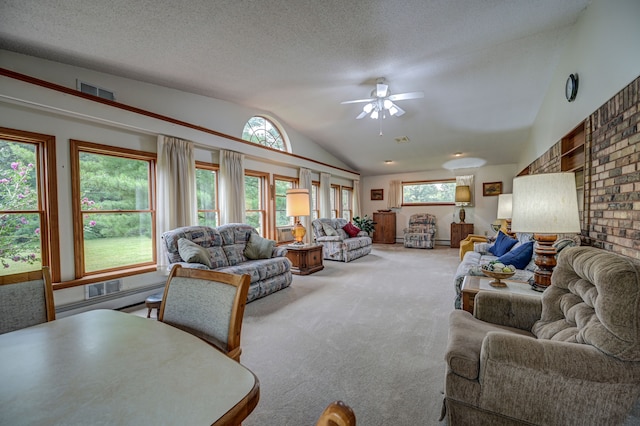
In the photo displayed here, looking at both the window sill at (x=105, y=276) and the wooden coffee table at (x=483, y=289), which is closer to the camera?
the wooden coffee table at (x=483, y=289)

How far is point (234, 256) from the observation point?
3.89 metres

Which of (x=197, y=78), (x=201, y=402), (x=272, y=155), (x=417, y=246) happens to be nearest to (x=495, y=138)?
(x=417, y=246)

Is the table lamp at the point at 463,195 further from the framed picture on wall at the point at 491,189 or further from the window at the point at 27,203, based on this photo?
the window at the point at 27,203

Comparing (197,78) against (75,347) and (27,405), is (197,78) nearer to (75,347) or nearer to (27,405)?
(75,347)

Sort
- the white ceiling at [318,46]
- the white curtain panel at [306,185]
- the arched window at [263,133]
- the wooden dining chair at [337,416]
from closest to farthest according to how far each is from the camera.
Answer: the wooden dining chair at [337,416]
the white ceiling at [318,46]
the arched window at [263,133]
the white curtain panel at [306,185]

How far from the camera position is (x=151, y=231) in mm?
3824

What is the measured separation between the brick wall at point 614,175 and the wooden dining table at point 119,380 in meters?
2.51

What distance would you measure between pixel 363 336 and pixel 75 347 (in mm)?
2122

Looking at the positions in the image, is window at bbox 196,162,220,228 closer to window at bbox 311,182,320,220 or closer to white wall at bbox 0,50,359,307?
white wall at bbox 0,50,359,307

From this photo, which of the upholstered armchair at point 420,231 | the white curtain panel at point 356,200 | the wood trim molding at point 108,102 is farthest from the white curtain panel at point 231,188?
the upholstered armchair at point 420,231

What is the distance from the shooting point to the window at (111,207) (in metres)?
3.10

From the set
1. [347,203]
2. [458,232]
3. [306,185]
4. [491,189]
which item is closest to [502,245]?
[306,185]

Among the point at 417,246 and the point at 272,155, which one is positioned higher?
the point at 272,155

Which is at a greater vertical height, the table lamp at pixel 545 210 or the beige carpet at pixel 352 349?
the table lamp at pixel 545 210
